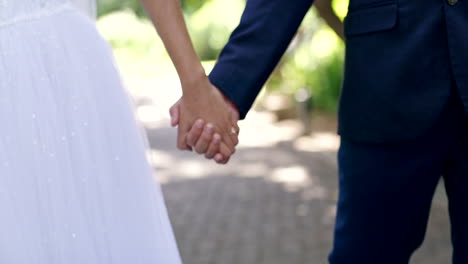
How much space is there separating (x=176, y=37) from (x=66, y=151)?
49cm

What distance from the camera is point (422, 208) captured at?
2139 mm

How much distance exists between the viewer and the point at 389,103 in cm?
207

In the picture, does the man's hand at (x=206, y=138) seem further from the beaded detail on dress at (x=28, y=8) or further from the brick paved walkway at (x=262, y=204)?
the brick paved walkway at (x=262, y=204)

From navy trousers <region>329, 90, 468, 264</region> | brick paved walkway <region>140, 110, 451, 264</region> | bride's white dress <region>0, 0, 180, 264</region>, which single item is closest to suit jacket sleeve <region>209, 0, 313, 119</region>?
navy trousers <region>329, 90, 468, 264</region>

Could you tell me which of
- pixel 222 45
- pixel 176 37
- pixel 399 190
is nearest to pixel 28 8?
pixel 176 37

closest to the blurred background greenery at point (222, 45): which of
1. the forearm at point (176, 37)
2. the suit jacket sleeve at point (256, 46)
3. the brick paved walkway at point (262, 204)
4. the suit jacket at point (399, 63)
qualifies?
the forearm at point (176, 37)

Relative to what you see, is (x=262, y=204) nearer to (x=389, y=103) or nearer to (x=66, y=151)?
(x=389, y=103)

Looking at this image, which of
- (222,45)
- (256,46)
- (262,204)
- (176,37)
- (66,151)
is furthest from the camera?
(222,45)

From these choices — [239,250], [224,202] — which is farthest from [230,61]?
[224,202]

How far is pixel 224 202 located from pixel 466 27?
480 cm

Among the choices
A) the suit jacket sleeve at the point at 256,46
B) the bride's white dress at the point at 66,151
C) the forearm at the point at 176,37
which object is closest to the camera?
the bride's white dress at the point at 66,151

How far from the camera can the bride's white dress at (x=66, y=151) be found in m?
1.63

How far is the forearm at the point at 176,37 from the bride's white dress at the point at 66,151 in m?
0.23

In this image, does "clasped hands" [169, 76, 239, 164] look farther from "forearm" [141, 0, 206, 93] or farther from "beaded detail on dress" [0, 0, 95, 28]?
"beaded detail on dress" [0, 0, 95, 28]
